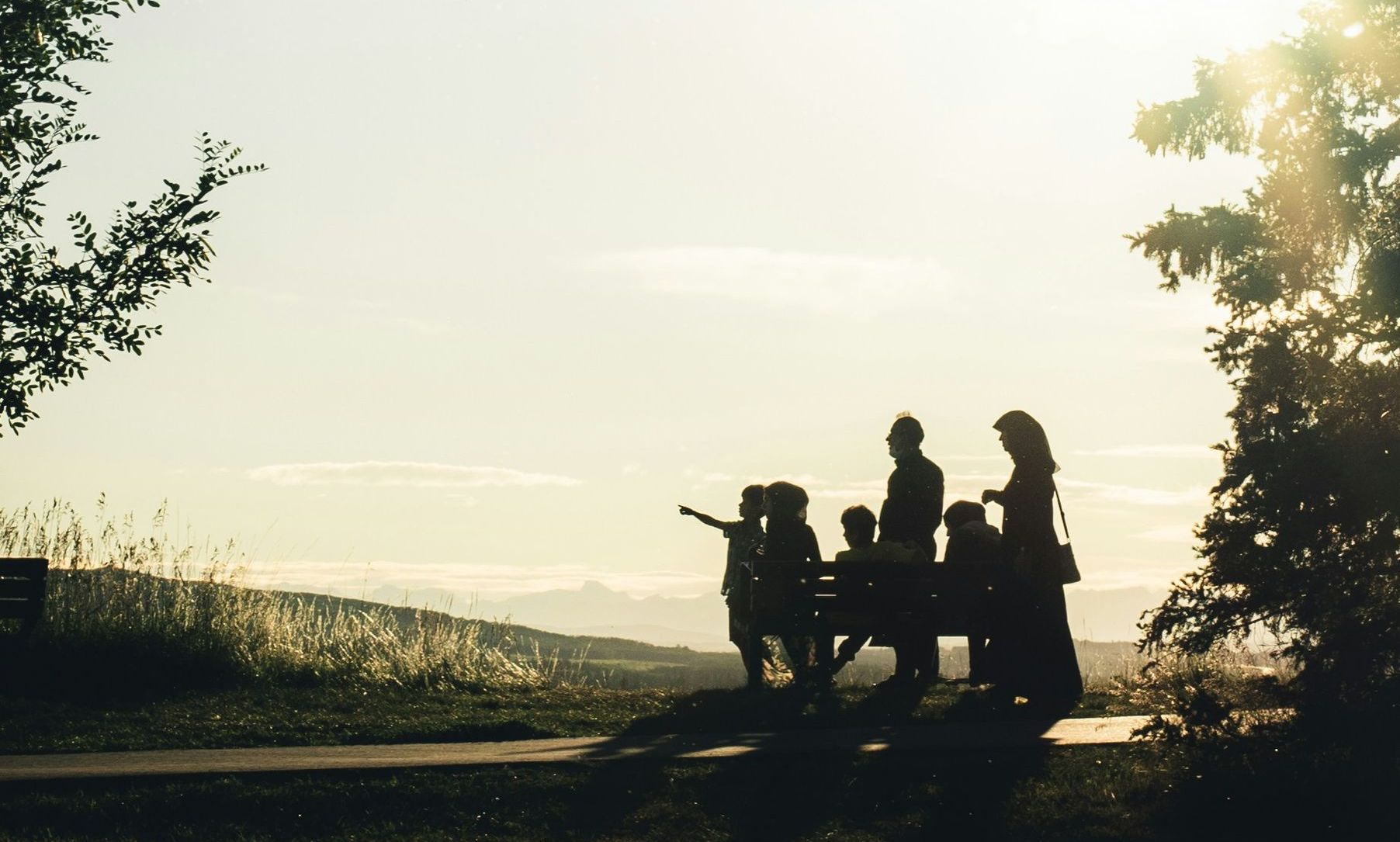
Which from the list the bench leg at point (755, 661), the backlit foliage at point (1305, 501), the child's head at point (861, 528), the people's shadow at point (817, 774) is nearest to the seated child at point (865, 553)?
the child's head at point (861, 528)

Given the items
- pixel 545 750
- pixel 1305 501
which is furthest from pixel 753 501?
pixel 1305 501

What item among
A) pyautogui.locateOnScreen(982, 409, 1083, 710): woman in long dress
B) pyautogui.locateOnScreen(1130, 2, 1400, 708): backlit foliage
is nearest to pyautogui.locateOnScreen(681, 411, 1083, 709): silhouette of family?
pyautogui.locateOnScreen(982, 409, 1083, 710): woman in long dress

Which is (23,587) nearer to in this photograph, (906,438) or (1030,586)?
(906,438)

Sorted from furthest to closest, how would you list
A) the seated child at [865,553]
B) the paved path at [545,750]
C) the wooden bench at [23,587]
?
the wooden bench at [23,587] < the seated child at [865,553] < the paved path at [545,750]

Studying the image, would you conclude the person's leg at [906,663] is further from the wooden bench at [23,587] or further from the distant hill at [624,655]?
the wooden bench at [23,587]

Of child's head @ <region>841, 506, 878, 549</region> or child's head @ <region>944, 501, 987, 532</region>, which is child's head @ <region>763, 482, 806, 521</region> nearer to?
child's head @ <region>841, 506, 878, 549</region>

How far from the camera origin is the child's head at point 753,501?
14.4m

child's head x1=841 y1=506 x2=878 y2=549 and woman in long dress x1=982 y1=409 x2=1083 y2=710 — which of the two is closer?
woman in long dress x1=982 y1=409 x2=1083 y2=710

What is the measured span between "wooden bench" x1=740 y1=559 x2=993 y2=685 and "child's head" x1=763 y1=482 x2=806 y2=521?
1.06 m

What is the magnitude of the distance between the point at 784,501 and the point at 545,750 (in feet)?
14.6

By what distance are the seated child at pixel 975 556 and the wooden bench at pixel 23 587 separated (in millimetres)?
8575

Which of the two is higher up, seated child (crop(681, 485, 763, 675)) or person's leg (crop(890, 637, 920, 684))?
seated child (crop(681, 485, 763, 675))

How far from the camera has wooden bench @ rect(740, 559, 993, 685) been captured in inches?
478

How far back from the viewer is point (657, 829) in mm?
7566
